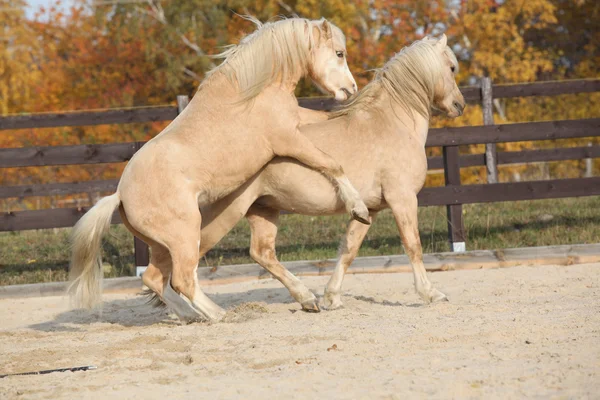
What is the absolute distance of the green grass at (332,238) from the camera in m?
8.60

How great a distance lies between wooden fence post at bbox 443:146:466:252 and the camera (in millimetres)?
8282

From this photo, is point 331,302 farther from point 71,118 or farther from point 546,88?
point 546,88

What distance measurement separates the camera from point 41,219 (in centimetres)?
805

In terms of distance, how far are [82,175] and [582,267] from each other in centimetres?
1210

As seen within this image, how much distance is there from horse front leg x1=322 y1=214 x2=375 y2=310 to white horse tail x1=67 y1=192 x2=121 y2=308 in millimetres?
1625

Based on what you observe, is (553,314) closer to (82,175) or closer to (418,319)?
(418,319)

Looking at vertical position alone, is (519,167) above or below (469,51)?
below

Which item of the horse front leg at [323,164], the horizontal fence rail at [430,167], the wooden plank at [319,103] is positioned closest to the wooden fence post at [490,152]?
the horizontal fence rail at [430,167]

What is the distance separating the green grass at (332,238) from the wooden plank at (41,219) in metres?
0.56

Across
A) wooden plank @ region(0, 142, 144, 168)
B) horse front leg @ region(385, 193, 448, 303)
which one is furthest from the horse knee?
wooden plank @ region(0, 142, 144, 168)

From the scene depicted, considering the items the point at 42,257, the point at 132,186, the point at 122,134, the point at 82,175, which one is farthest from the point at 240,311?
the point at 122,134

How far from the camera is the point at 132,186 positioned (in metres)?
5.23

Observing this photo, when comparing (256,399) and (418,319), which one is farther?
(418,319)

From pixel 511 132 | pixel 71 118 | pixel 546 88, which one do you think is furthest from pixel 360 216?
pixel 546 88
